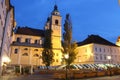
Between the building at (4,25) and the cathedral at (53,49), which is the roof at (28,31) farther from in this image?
the building at (4,25)

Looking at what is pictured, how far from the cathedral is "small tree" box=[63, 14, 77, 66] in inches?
778

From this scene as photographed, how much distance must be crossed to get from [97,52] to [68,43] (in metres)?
27.9

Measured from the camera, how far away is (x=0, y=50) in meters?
20.0

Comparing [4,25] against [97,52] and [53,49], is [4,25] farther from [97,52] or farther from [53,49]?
[97,52]

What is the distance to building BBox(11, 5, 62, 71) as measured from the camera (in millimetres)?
64875

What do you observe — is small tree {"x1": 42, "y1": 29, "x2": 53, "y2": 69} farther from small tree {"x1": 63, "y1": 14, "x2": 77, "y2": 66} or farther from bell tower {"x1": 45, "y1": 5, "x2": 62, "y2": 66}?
bell tower {"x1": 45, "y1": 5, "x2": 62, "y2": 66}

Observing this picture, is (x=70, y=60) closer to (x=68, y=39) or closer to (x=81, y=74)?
(x=68, y=39)

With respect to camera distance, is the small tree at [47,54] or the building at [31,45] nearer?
the small tree at [47,54]

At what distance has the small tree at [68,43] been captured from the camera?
4147cm

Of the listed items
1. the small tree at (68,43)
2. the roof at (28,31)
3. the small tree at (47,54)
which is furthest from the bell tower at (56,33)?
the small tree at (68,43)

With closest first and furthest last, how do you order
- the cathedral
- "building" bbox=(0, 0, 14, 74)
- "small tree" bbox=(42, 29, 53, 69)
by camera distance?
"building" bbox=(0, 0, 14, 74), "small tree" bbox=(42, 29, 53, 69), the cathedral

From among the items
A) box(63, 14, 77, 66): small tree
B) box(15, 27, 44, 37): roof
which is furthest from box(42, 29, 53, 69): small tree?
box(15, 27, 44, 37): roof

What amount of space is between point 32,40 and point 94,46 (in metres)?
25.2

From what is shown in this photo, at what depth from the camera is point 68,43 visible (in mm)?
41969
